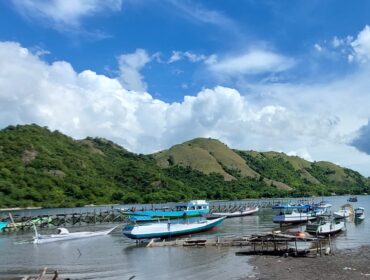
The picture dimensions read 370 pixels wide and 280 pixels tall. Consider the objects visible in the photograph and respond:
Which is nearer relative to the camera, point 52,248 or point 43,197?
point 52,248

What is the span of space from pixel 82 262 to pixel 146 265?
7.22m

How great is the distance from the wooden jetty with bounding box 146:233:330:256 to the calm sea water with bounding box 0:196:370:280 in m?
1.90

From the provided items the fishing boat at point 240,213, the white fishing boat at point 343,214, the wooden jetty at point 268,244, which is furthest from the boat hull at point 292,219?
the fishing boat at point 240,213

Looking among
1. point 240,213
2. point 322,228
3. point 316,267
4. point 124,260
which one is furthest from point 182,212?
point 316,267

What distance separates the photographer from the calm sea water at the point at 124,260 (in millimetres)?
36125

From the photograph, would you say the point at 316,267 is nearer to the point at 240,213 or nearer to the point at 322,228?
the point at 322,228

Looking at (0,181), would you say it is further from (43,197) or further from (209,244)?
(209,244)

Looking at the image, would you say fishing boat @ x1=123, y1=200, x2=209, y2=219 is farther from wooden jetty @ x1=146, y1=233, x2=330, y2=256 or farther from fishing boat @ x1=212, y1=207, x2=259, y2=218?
wooden jetty @ x1=146, y1=233, x2=330, y2=256

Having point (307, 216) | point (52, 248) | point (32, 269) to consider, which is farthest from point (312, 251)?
point (307, 216)

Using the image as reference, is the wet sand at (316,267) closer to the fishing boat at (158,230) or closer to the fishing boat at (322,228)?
the fishing boat at (322,228)

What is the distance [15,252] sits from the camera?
52656 mm

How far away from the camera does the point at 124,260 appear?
44.2 meters

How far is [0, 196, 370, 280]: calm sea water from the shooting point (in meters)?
36.1

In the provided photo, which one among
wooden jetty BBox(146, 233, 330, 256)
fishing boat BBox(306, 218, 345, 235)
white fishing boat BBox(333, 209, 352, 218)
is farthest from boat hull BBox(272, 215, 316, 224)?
wooden jetty BBox(146, 233, 330, 256)
